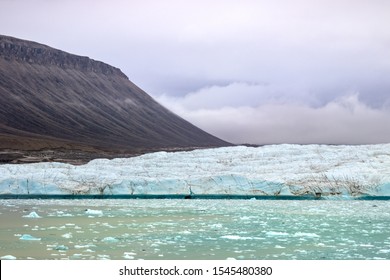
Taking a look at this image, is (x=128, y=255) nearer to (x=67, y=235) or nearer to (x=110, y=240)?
(x=110, y=240)

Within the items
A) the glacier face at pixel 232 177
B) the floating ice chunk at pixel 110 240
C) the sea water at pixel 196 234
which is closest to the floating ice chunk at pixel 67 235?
the sea water at pixel 196 234

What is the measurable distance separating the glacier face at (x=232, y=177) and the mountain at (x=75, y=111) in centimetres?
5234

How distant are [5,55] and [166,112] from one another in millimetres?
42206

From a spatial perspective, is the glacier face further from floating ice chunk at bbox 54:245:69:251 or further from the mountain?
the mountain

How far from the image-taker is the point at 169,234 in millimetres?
12828

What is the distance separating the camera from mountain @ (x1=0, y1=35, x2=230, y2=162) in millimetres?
97500

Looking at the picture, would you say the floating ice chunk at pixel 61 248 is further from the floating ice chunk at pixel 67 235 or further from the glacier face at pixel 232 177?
the glacier face at pixel 232 177

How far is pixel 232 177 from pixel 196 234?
47.0ft

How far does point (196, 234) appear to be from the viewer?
1282 centimetres

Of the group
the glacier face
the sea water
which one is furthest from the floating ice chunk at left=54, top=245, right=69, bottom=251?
the glacier face

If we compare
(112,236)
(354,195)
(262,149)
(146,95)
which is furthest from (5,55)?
(112,236)

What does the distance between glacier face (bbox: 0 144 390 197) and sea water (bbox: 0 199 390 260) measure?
6.91 meters
